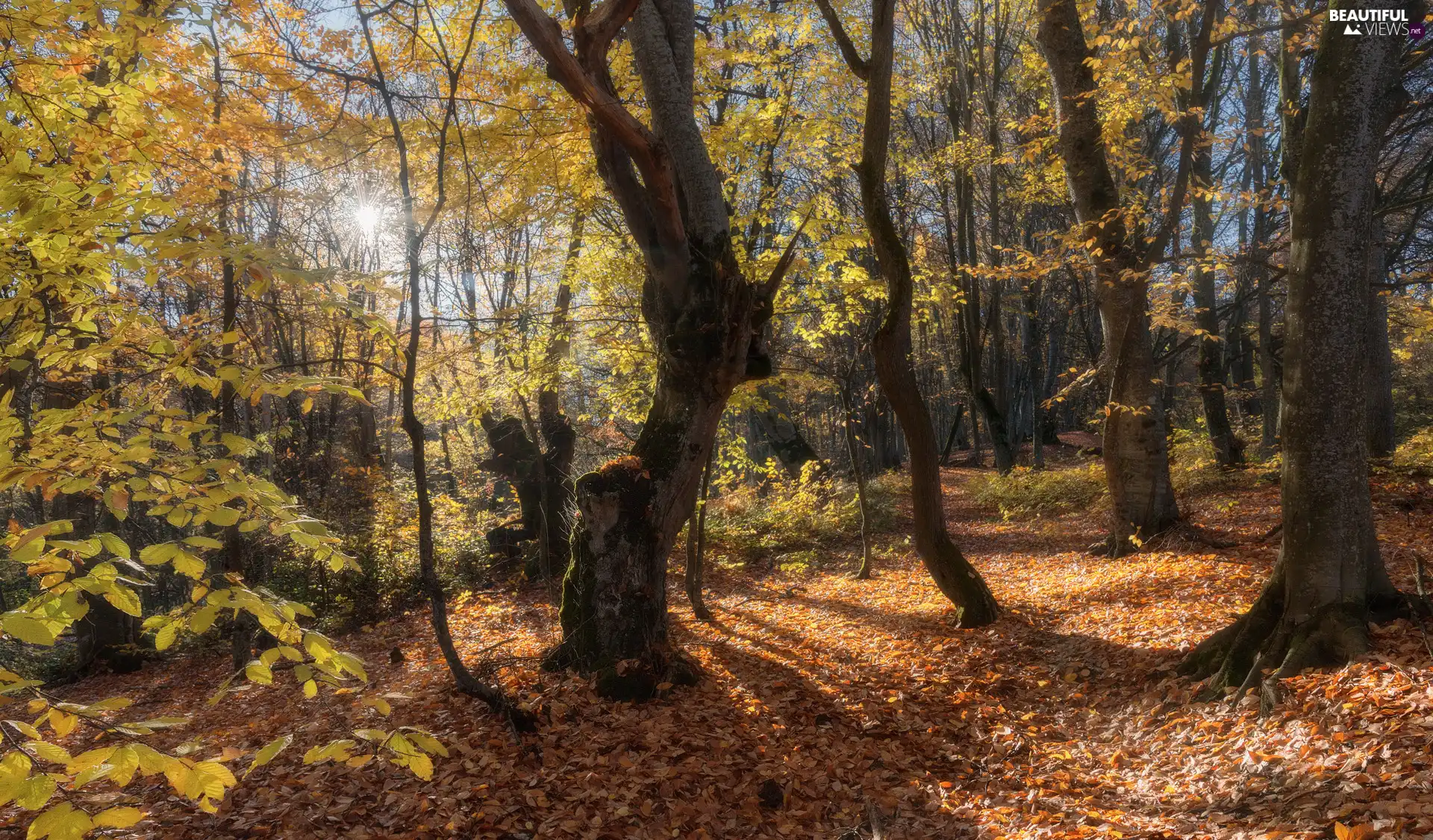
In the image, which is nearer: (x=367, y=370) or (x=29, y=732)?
(x=29, y=732)

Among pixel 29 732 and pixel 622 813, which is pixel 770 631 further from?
pixel 29 732

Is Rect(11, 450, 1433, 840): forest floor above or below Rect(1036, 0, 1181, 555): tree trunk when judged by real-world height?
below

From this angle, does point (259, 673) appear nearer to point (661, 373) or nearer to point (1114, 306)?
point (661, 373)

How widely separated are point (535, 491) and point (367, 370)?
191 inches

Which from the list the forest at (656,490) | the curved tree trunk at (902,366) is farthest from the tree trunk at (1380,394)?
the curved tree trunk at (902,366)

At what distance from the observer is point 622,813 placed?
4.09 meters

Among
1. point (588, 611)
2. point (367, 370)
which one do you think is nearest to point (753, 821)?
point (588, 611)

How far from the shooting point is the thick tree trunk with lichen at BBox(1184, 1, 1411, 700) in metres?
4.13

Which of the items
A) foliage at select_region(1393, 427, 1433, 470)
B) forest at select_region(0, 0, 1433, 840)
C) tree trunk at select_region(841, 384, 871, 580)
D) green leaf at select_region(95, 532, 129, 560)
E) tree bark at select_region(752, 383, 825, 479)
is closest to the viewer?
green leaf at select_region(95, 532, 129, 560)

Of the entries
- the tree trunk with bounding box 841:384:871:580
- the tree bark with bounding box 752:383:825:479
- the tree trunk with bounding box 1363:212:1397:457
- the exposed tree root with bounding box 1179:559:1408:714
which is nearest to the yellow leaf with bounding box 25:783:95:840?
the exposed tree root with bounding box 1179:559:1408:714
